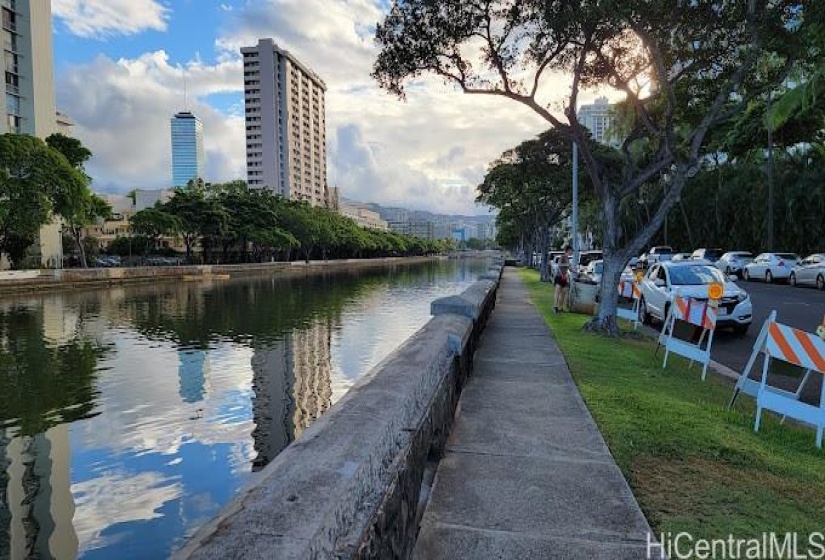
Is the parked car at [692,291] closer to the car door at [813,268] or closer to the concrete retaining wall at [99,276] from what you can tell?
the car door at [813,268]

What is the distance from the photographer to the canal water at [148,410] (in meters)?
6.07

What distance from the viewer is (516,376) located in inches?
330

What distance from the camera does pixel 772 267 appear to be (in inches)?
1174

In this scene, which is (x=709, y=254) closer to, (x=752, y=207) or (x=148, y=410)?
(x=752, y=207)

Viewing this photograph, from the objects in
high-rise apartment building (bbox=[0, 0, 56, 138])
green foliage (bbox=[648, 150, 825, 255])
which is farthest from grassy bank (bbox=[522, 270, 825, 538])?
high-rise apartment building (bbox=[0, 0, 56, 138])

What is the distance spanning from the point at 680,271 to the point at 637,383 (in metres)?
8.84

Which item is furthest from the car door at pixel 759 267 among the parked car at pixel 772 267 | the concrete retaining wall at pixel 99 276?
the concrete retaining wall at pixel 99 276

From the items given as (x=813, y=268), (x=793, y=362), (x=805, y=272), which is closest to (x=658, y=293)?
(x=793, y=362)

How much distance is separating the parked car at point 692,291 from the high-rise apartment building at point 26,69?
57.9 meters

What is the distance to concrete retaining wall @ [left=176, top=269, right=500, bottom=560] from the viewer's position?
2.12 metres

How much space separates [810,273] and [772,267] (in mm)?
3828

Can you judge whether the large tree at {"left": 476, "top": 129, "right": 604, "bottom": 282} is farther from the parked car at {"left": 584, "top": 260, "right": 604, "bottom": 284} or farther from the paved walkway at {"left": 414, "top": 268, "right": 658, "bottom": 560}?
the paved walkway at {"left": 414, "top": 268, "right": 658, "bottom": 560}

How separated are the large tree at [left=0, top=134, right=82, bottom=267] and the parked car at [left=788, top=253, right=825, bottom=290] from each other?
4170cm

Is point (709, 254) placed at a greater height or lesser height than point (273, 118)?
lesser
